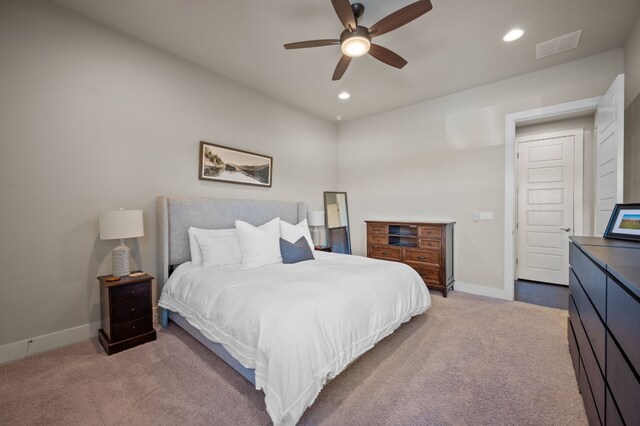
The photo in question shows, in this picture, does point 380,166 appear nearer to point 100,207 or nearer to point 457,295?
point 457,295

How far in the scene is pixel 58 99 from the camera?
235cm

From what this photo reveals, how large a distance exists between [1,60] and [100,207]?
1.31 m

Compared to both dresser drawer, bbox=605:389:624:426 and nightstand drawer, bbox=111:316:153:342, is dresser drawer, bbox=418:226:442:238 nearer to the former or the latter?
dresser drawer, bbox=605:389:624:426

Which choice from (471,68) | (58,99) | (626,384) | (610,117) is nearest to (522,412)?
(626,384)

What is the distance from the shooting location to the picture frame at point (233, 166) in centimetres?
335

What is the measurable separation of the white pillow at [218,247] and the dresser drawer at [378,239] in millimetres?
2272

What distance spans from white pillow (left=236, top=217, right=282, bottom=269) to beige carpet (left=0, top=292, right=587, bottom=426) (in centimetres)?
90

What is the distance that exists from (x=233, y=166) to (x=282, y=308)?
8.27 ft

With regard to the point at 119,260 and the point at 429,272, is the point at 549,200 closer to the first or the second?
the point at 429,272

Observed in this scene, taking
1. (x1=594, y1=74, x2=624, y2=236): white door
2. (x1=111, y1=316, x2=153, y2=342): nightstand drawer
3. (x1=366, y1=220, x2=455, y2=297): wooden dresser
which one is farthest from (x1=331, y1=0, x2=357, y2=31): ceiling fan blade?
(x1=111, y1=316, x2=153, y2=342): nightstand drawer

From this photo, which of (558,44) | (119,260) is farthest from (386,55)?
(119,260)

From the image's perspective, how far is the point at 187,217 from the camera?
9.91 feet

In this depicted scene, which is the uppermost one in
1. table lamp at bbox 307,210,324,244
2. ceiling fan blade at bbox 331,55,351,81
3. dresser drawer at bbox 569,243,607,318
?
ceiling fan blade at bbox 331,55,351,81

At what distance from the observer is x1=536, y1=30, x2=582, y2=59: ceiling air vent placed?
8.76 ft
